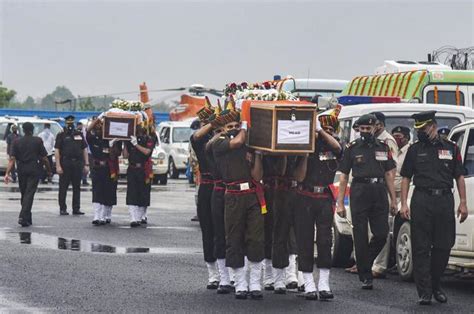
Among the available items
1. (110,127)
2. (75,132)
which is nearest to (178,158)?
(75,132)

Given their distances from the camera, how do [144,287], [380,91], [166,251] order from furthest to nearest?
[380,91], [166,251], [144,287]

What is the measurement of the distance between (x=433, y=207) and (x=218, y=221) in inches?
85.6

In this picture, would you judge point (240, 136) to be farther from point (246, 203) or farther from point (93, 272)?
point (93, 272)

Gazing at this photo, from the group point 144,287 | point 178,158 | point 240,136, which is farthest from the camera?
point 178,158

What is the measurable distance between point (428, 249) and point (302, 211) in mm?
1309

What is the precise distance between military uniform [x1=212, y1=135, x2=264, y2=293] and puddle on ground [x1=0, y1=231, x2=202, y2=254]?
189 inches

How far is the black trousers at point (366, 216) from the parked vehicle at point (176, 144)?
2780 centimetres

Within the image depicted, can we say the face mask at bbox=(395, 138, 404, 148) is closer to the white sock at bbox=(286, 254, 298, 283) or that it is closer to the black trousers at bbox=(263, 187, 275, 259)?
the white sock at bbox=(286, 254, 298, 283)

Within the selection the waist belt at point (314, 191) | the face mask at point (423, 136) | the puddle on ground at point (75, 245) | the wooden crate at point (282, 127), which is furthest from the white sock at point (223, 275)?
the puddle on ground at point (75, 245)

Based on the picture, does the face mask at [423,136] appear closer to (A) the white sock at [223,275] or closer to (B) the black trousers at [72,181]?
(A) the white sock at [223,275]

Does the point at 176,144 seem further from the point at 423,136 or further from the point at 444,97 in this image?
the point at 423,136

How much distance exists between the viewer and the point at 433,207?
1320 centimetres

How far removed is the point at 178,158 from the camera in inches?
1682

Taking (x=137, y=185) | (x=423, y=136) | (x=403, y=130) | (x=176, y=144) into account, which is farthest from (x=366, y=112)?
(x=176, y=144)
